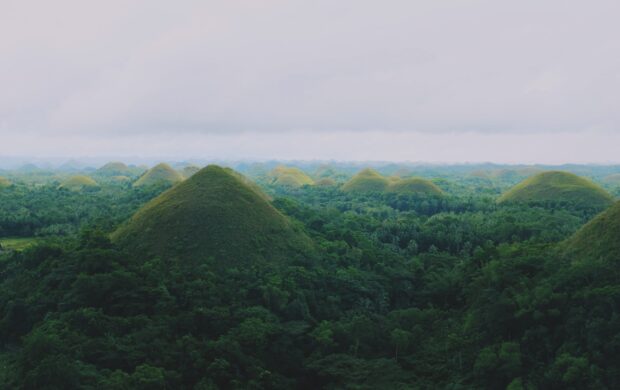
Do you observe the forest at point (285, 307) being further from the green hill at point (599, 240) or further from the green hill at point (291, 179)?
the green hill at point (291, 179)

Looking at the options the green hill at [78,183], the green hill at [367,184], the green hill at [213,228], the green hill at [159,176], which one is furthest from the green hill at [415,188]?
the green hill at [78,183]

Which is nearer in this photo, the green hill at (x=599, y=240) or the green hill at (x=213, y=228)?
the green hill at (x=599, y=240)

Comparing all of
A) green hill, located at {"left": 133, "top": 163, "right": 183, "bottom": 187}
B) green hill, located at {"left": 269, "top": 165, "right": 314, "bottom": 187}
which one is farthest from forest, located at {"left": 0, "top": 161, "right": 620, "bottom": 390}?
Answer: green hill, located at {"left": 269, "top": 165, "right": 314, "bottom": 187}

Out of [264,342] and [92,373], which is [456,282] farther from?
[92,373]

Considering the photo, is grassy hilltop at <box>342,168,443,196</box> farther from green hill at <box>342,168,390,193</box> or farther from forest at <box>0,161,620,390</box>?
forest at <box>0,161,620,390</box>

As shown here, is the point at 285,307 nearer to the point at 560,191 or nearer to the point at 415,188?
the point at 560,191
